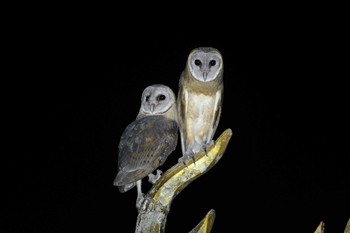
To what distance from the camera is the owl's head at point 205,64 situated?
1.61 metres

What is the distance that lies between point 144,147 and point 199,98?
291mm

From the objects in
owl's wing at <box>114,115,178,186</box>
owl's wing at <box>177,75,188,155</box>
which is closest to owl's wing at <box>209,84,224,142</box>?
owl's wing at <box>177,75,188,155</box>

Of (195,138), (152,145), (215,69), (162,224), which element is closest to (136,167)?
(152,145)

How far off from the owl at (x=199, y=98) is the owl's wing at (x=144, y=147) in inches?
4.7

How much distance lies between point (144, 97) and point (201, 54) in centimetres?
24

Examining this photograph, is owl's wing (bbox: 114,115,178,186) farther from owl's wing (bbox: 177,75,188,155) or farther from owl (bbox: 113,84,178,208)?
owl's wing (bbox: 177,75,188,155)

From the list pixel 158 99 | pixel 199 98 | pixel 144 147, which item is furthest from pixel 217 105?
pixel 144 147

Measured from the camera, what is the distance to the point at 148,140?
1516 millimetres

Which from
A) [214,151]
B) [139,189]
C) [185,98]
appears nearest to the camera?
[214,151]

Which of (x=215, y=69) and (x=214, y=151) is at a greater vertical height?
(x=215, y=69)

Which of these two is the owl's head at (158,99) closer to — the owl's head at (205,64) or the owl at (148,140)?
the owl at (148,140)

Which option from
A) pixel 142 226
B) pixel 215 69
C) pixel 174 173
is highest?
pixel 215 69

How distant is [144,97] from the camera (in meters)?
1.61

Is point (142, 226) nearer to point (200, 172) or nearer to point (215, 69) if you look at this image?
point (200, 172)
